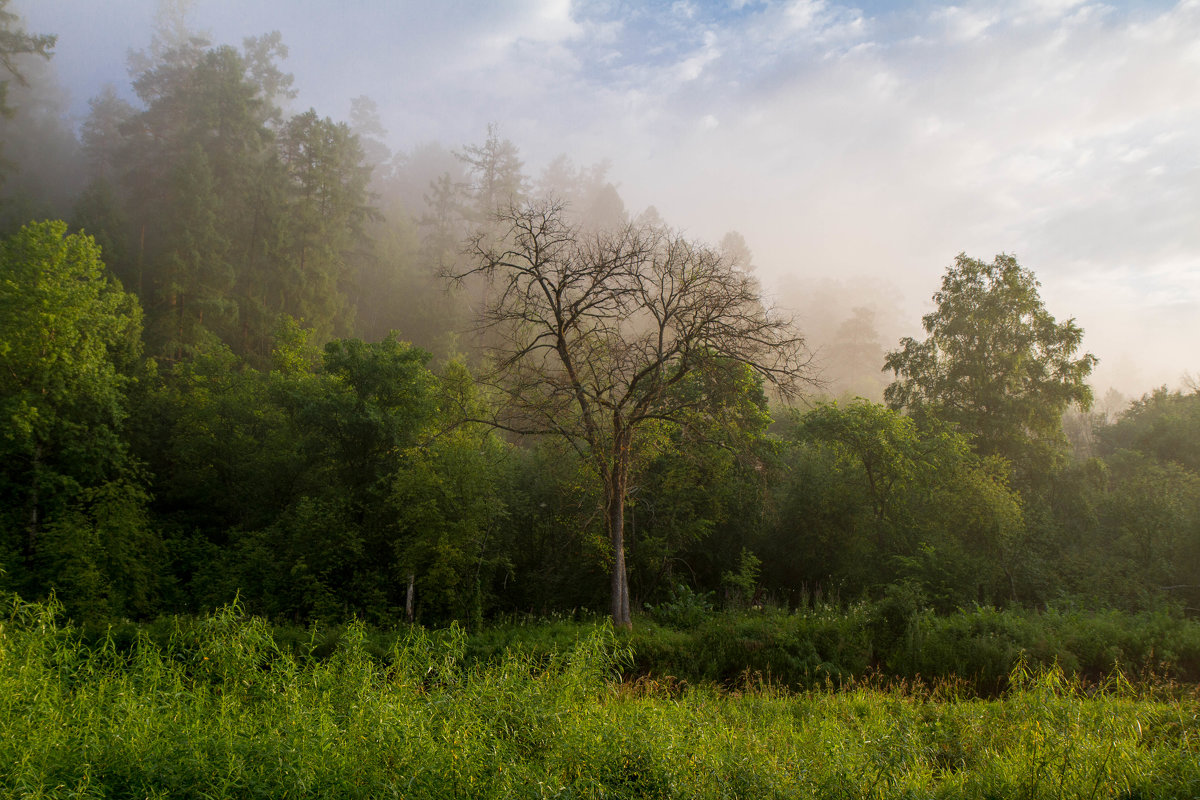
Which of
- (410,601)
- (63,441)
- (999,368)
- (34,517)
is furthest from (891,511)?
(34,517)

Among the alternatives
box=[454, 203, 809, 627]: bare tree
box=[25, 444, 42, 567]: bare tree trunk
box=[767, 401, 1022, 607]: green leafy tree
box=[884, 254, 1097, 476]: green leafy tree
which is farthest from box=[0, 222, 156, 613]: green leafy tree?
box=[884, 254, 1097, 476]: green leafy tree

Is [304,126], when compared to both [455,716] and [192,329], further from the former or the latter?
[455,716]

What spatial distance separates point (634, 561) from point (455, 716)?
13.3 meters

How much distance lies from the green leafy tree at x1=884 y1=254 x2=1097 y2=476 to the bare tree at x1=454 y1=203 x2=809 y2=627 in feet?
39.4

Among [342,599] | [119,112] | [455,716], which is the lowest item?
[342,599]

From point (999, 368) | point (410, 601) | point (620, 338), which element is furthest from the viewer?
point (999, 368)

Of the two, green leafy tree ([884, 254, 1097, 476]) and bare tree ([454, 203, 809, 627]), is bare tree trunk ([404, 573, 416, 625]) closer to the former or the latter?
bare tree ([454, 203, 809, 627])

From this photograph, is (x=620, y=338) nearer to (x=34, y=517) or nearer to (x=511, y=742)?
(x=511, y=742)

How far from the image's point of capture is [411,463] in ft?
57.9

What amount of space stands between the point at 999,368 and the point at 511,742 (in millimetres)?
24410

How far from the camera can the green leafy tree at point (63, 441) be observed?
60.9 ft

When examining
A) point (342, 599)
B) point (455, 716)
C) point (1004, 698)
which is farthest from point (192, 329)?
point (1004, 698)

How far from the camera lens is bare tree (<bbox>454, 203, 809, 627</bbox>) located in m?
13.2

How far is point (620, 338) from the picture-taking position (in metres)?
14.5
